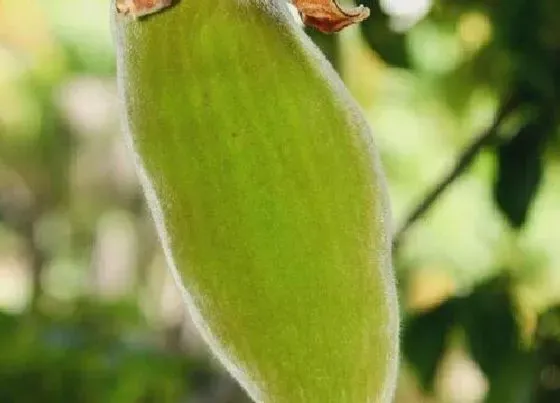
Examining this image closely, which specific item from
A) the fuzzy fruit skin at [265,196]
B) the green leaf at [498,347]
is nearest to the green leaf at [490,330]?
the green leaf at [498,347]

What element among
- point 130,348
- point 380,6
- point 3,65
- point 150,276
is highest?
point 380,6

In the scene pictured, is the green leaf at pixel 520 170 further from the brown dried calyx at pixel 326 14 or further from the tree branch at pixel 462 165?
the brown dried calyx at pixel 326 14

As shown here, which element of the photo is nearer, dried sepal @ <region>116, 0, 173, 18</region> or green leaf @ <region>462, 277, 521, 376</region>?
dried sepal @ <region>116, 0, 173, 18</region>

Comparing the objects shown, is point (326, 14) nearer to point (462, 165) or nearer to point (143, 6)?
point (143, 6)

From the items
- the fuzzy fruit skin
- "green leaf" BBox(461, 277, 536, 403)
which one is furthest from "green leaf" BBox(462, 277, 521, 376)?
the fuzzy fruit skin

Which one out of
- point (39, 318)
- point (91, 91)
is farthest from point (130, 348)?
point (91, 91)

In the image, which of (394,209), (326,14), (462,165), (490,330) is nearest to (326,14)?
(326,14)

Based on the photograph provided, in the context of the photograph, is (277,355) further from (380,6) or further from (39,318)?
(39,318)

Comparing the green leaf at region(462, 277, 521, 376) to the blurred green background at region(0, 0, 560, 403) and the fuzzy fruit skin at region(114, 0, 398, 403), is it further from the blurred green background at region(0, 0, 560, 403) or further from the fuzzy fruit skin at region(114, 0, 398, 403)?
the fuzzy fruit skin at region(114, 0, 398, 403)
